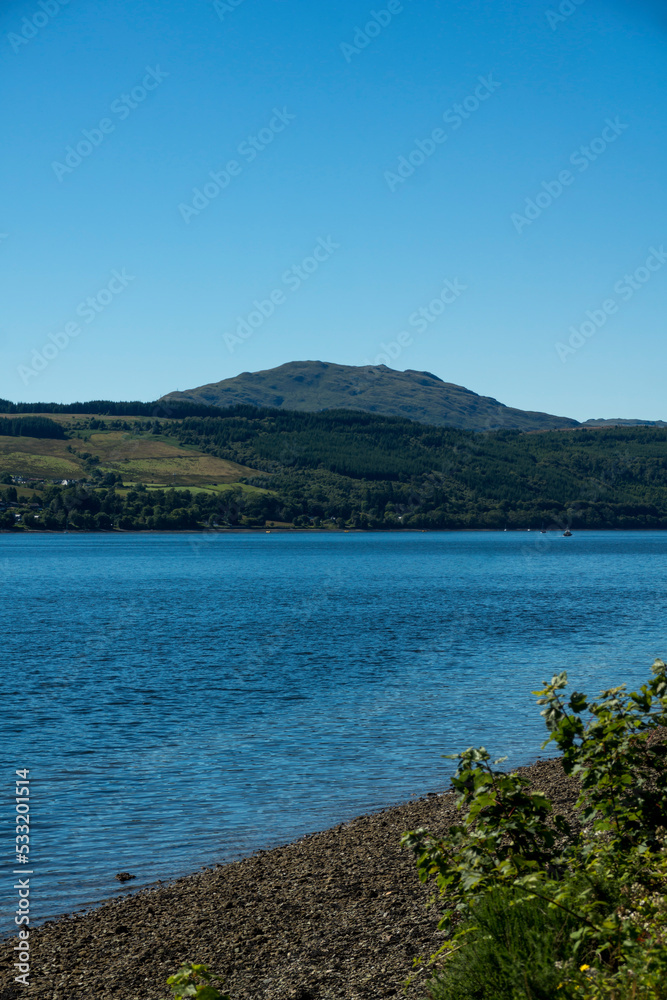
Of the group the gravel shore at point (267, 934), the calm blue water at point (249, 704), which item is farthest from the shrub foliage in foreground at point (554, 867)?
the calm blue water at point (249, 704)

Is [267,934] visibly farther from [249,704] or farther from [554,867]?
[249,704]

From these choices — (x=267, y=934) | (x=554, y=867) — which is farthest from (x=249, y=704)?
(x=554, y=867)

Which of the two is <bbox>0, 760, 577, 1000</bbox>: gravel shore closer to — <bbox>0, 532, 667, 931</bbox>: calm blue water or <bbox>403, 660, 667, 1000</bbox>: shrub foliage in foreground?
<bbox>0, 532, 667, 931</bbox>: calm blue water

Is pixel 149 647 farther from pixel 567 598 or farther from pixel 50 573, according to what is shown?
pixel 50 573

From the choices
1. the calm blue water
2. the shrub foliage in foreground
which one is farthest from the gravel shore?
the shrub foliage in foreground

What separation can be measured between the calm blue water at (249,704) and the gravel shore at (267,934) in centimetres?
138

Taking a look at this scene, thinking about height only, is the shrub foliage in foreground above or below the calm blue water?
above

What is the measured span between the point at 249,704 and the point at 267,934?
20.6 meters

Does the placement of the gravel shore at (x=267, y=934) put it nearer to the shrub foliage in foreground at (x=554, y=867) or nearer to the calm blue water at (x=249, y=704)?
the calm blue water at (x=249, y=704)

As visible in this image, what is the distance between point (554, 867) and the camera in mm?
7512

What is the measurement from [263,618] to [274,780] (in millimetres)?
46099

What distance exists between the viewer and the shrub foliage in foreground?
652 centimetres

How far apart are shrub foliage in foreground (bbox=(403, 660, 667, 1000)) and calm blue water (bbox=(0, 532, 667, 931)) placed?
8456 millimetres

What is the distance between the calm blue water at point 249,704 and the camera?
16953 millimetres
